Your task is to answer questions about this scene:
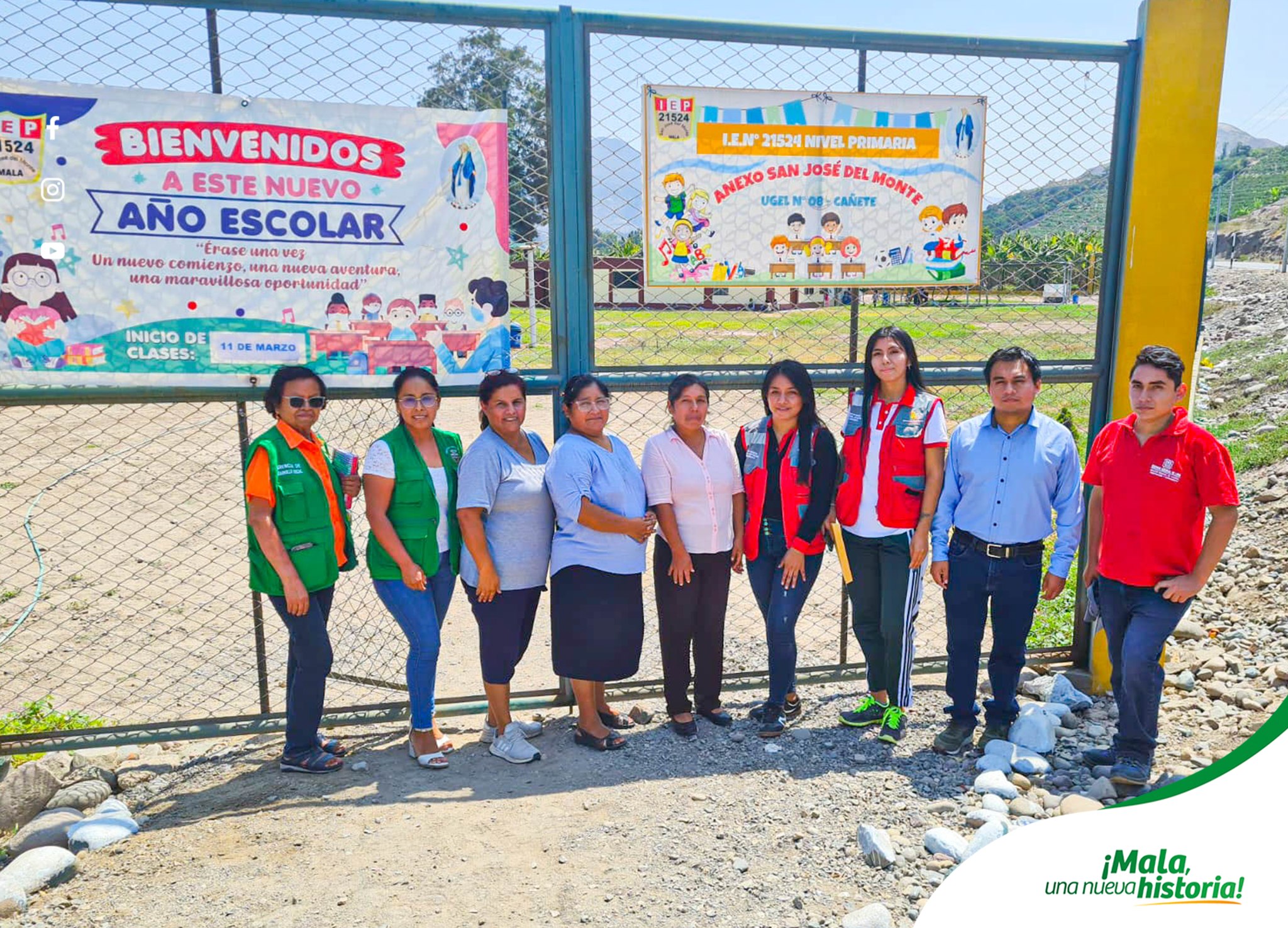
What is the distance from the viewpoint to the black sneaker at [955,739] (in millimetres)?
4270

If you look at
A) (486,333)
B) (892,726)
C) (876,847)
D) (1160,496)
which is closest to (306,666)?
(486,333)

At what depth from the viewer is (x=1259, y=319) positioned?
24.3m

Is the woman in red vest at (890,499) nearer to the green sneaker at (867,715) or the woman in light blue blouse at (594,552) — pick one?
the green sneaker at (867,715)

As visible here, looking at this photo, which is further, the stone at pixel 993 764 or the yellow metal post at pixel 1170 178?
the yellow metal post at pixel 1170 178

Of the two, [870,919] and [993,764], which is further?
[993,764]

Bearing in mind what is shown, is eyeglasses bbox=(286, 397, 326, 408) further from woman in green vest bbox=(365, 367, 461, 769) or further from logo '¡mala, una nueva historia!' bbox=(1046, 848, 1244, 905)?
logo '¡mala, una nueva historia!' bbox=(1046, 848, 1244, 905)

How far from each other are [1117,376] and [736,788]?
2870mm

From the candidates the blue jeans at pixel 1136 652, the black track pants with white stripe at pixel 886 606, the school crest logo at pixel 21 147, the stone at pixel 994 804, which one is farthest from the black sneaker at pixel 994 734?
the school crest logo at pixel 21 147

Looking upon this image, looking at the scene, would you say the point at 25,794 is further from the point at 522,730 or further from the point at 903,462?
the point at 903,462

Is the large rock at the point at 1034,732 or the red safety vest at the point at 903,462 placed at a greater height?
the red safety vest at the point at 903,462

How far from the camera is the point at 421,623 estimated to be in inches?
160

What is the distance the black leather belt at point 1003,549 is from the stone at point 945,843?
1.26 meters

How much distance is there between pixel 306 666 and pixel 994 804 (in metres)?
2.89

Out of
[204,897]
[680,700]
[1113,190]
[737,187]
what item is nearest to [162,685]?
[204,897]
